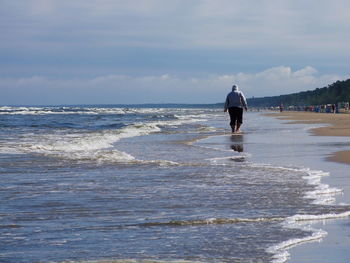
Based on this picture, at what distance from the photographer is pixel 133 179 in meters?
9.05

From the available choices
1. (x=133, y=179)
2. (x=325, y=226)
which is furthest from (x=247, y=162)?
(x=325, y=226)

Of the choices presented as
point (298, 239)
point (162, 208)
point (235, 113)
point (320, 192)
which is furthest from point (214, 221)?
point (235, 113)

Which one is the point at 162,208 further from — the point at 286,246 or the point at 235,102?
the point at 235,102

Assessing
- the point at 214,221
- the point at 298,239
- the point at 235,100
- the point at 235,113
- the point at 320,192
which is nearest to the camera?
the point at 298,239

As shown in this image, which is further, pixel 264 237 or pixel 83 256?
pixel 264 237

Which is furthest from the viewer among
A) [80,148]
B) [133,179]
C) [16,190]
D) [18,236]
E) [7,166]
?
[80,148]

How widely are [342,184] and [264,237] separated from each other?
3160 millimetres

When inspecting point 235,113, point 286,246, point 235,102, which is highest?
point 235,102

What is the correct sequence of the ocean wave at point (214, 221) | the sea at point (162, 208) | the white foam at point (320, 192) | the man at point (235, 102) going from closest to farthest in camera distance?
the sea at point (162, 208)
the ocean wave at point (214, 221)
the white foam at point (320, 192)
the man at point (235, 102)

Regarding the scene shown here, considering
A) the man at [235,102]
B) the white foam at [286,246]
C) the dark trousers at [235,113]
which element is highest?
the man at [235,102]

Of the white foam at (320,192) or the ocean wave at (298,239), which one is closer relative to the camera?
the ocean wave at (298,239)

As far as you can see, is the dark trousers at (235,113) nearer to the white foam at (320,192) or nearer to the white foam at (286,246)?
the white foam at (320,192)

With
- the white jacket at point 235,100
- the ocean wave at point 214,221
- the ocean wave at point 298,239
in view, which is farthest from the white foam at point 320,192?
the white jacket at point 235,100

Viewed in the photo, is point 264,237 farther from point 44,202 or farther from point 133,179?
point 133,179
